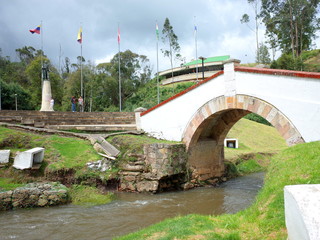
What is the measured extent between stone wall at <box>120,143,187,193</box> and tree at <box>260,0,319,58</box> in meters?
26.7

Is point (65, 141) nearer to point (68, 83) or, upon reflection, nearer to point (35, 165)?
point (35, 165)

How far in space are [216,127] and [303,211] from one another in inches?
390

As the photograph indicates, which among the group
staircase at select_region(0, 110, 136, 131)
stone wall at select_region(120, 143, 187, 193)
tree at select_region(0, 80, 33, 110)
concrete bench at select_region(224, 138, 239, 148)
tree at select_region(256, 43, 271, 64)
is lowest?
stone wall at select_region(120, 143, 187, 193)

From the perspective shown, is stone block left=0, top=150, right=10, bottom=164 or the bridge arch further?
stone block left=0, top=150, right=10, bottom=164

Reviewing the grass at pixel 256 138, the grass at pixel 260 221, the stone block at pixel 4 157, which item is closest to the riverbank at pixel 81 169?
the stone block at pixel 4 157

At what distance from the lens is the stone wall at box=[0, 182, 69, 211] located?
6.76 meters

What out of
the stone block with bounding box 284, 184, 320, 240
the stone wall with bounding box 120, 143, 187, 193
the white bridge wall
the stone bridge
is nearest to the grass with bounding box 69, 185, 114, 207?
the stone wall with bounding box 120, 143, 187, 193

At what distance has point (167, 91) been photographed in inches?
1326

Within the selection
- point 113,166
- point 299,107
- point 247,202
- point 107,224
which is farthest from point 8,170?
point 299,107

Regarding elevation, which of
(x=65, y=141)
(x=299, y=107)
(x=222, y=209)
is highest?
(x=299, y=107)

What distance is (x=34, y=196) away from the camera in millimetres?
6965

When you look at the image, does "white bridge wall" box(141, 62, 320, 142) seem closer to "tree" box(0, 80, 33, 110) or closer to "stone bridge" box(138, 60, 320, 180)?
"stone bridge" box(138, 60, 320, 180)

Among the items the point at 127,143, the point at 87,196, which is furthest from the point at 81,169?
the point at 127,143

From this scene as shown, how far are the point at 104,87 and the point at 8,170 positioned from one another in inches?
1006
